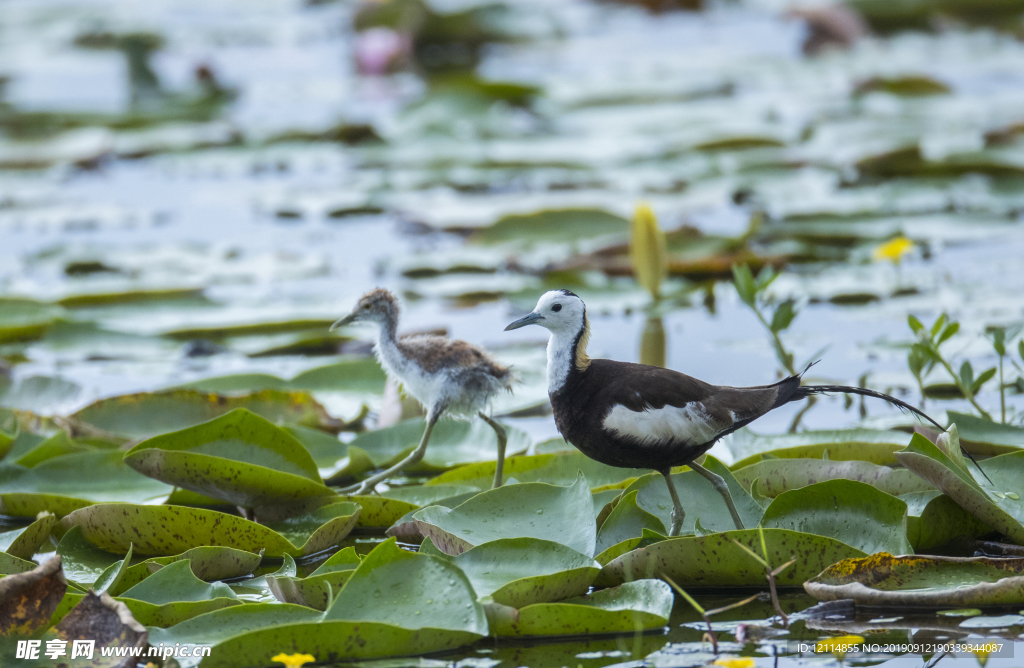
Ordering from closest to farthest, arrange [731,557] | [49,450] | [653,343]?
1. [731,557]
2. [49,450]
3. [653,343]

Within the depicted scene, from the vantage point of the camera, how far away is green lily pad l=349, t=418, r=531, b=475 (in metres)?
3.49

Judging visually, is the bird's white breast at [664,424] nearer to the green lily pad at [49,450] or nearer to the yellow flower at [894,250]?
the green lily pad at [49,450]

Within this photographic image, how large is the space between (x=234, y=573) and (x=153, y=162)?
5972 millimetres

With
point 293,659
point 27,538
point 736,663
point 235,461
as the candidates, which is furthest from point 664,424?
point 27,538

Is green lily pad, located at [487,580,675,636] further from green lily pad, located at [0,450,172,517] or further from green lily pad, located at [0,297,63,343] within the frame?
green lily pad, located at [0,297,63,343]

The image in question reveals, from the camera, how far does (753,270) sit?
5.15m

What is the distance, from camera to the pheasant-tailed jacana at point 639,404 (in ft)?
8.26

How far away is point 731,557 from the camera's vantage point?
2.42 metres

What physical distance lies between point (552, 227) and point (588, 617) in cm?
380

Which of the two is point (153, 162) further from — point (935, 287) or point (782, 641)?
point (782, 641)

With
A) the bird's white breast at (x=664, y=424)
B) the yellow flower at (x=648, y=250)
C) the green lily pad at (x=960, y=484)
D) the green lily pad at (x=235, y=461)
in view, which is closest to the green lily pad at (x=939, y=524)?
the green lily pad at (x=960, y=484)

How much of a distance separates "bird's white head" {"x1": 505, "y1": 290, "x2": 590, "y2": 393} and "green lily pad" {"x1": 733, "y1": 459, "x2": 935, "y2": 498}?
62cm


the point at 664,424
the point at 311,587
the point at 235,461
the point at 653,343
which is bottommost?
the point at 311,587

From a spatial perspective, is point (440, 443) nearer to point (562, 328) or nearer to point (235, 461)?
point (235, 461)
